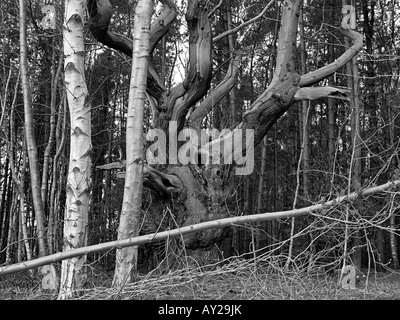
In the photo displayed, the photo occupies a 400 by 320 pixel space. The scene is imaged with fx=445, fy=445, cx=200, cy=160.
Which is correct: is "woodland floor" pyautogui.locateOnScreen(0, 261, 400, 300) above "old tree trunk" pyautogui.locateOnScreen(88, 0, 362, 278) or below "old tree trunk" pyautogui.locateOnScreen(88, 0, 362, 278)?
below

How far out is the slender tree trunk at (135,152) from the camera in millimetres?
3779

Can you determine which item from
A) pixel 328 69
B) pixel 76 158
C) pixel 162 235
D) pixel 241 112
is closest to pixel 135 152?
pixel 76 158

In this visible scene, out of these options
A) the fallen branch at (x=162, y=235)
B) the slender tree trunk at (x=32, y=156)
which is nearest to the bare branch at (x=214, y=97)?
the slender tree trunk at (x=32, y=156)

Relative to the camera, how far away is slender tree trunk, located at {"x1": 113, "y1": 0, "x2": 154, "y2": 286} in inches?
149

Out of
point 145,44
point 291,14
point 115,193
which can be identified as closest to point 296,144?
point 115,193

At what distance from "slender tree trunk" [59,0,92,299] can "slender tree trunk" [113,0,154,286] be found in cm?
32

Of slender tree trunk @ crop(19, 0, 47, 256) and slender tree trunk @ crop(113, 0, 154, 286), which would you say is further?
slender tree trunk @ crop(19, 0, 47, 256)

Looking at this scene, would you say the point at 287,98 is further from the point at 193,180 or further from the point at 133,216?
the point at 133,216

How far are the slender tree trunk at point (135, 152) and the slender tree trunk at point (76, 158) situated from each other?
317 mm

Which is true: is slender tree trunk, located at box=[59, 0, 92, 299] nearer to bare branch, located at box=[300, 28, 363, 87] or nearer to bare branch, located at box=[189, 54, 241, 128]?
bare branch, located at box=[189, 54, 241, 128]

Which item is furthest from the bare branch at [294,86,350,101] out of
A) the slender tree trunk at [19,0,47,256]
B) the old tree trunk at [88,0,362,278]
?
the slender tree trunk at [19,0,47,256]

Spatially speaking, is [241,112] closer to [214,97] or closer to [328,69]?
[214,97]

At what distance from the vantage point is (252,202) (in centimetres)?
1633

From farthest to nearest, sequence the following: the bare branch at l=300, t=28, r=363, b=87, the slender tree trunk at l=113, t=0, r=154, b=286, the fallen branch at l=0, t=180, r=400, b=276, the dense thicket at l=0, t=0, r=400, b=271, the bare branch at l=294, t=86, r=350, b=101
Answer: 1. the dense thicket at l=0, t=0, r=400, b=271
2. the bare branch at l=300, t=28, r=363, b=87
3. the bare branch at l=294, t=86, r=350, b=101
4. the slender tree trunk at l=113, t=0, r=154, b=286
5. the fallen branch at l=0, t=180, r=400, b=276
